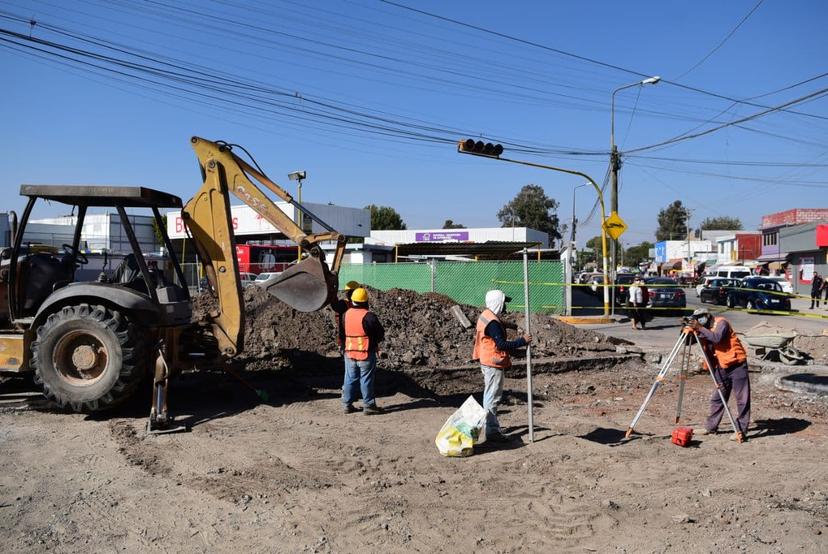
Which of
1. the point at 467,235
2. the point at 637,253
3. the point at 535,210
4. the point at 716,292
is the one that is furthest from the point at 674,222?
the point at 716,292

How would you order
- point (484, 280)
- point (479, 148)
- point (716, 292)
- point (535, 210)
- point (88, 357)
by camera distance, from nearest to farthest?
point (88, 357) < point (479, 148) < point (484, 280) < point (716, 292) < point (535, 210)

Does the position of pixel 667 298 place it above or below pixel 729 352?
above

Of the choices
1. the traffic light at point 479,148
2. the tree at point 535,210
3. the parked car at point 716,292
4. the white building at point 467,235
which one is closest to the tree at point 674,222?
the tree at point 535,210

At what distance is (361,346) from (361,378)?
43 cm

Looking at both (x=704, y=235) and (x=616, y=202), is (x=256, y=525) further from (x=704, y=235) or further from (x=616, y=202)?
(x=704, y=235)

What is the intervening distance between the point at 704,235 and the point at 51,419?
110998 mm

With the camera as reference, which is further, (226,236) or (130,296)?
(226,236)

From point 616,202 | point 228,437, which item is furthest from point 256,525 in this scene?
point 616,202

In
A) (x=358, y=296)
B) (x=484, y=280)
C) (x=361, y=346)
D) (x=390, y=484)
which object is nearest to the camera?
(x=390, y=484)

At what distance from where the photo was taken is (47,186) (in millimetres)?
7727

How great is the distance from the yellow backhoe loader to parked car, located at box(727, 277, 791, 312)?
902 inches

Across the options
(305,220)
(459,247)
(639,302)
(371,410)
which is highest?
(305,220)

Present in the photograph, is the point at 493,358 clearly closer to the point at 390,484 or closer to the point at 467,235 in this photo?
the point at 390,484

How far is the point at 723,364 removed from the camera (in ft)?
24.4
